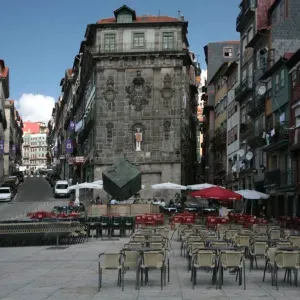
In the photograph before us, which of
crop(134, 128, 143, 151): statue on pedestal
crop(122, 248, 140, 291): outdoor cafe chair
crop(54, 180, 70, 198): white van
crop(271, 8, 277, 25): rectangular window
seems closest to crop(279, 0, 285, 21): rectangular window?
crop(271, 8, 277, 25): rectangular window

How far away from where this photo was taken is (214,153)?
77.3m

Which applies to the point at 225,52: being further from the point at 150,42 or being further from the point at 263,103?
the point at 263,103

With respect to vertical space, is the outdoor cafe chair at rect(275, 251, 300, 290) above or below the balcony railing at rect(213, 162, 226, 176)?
below

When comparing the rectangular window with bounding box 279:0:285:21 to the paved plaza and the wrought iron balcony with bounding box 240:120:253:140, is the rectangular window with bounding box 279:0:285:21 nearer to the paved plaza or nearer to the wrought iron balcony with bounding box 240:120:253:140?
the wrought iron balcony with bounding box 240:120:253:140

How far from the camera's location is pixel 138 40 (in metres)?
65.4

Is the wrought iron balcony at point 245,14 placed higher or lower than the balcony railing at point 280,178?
higher

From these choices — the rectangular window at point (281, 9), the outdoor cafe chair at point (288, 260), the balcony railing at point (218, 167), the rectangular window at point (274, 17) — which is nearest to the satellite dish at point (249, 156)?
the rectangular window at point (274, 17)

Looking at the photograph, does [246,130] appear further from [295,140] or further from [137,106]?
[295,140]

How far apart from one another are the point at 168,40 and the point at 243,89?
1340 centimetres

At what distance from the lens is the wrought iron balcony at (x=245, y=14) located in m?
53.0

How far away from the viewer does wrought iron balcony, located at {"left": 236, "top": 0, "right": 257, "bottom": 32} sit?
53.0m

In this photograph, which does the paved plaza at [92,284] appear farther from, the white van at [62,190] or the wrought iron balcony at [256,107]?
the white van at [62,190]

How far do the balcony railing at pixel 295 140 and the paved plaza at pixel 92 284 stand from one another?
20.2 meters

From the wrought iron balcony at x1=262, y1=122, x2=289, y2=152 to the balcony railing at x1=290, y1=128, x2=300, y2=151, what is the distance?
99 centimetres
